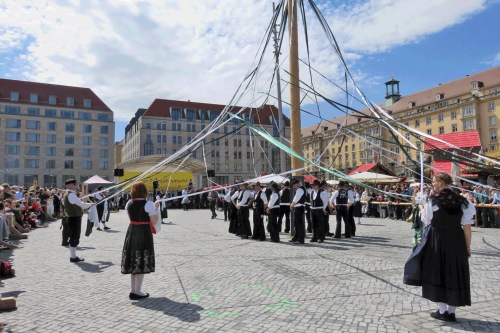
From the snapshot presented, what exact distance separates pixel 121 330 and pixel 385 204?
16886mm

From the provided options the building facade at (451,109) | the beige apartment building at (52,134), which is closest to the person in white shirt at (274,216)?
the building facade at (451,109)

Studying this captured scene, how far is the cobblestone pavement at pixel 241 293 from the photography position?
406 centimetres

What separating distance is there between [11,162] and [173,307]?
224ft

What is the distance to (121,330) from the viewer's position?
3.92 m

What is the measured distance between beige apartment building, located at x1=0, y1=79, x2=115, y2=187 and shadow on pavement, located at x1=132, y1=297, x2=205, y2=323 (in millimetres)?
61621

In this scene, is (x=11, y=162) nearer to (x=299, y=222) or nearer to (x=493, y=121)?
(x=299, y=222)

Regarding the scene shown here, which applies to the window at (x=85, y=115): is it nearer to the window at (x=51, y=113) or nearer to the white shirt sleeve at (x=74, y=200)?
the window at (x=51, y=113)

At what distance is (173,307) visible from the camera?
468 centimetres

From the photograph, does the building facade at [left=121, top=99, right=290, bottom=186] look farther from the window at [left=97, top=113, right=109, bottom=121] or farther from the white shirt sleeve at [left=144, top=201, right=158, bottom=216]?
the white shirt sleeve at [left=144, top=201, right=158, bottom=216]

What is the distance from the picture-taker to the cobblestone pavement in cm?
406

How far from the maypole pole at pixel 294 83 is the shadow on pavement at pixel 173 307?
5.98 m

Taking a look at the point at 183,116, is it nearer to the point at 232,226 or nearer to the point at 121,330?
the point at 232,226

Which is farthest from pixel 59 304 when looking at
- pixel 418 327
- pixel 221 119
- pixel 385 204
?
pixel 385 204

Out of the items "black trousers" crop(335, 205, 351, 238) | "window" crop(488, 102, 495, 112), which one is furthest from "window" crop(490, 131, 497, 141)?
"black trousers" crop(335, 205, 351, 238)
